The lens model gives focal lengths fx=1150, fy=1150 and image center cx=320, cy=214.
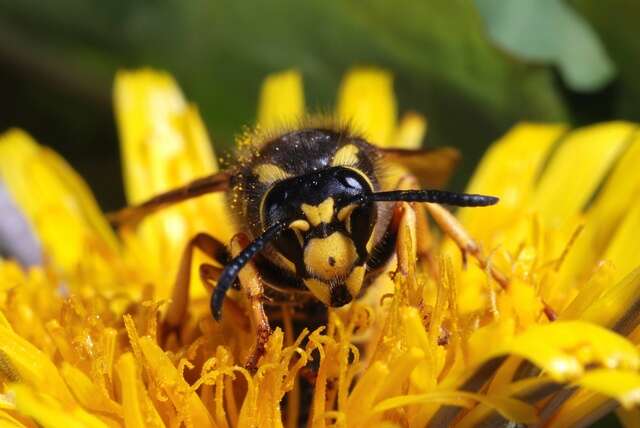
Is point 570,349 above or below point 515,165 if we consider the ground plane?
below

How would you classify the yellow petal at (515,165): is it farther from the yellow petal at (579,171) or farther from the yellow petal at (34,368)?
the yellow petal at (34,368)

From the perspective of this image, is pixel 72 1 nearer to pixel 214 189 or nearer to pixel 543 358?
pixel 214 189

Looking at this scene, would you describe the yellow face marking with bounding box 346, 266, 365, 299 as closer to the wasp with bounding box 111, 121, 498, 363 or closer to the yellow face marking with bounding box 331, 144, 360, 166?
the wasp with bounding box 111, 121, 498, 363

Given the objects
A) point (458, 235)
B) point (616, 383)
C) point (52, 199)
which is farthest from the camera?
point (52, 199)

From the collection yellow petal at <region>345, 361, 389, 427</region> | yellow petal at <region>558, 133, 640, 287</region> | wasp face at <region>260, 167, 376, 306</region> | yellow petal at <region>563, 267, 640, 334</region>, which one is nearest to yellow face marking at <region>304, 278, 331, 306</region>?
wasp face at <region>260, 167, 376, 306</region>

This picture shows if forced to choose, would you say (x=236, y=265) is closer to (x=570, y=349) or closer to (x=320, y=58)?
(x=570, y=349)

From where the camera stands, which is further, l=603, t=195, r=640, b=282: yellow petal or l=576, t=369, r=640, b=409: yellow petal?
l=603, t=195, r=640, b=282: yellow petal

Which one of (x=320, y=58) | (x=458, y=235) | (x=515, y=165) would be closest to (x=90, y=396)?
(x=458, y=235)
